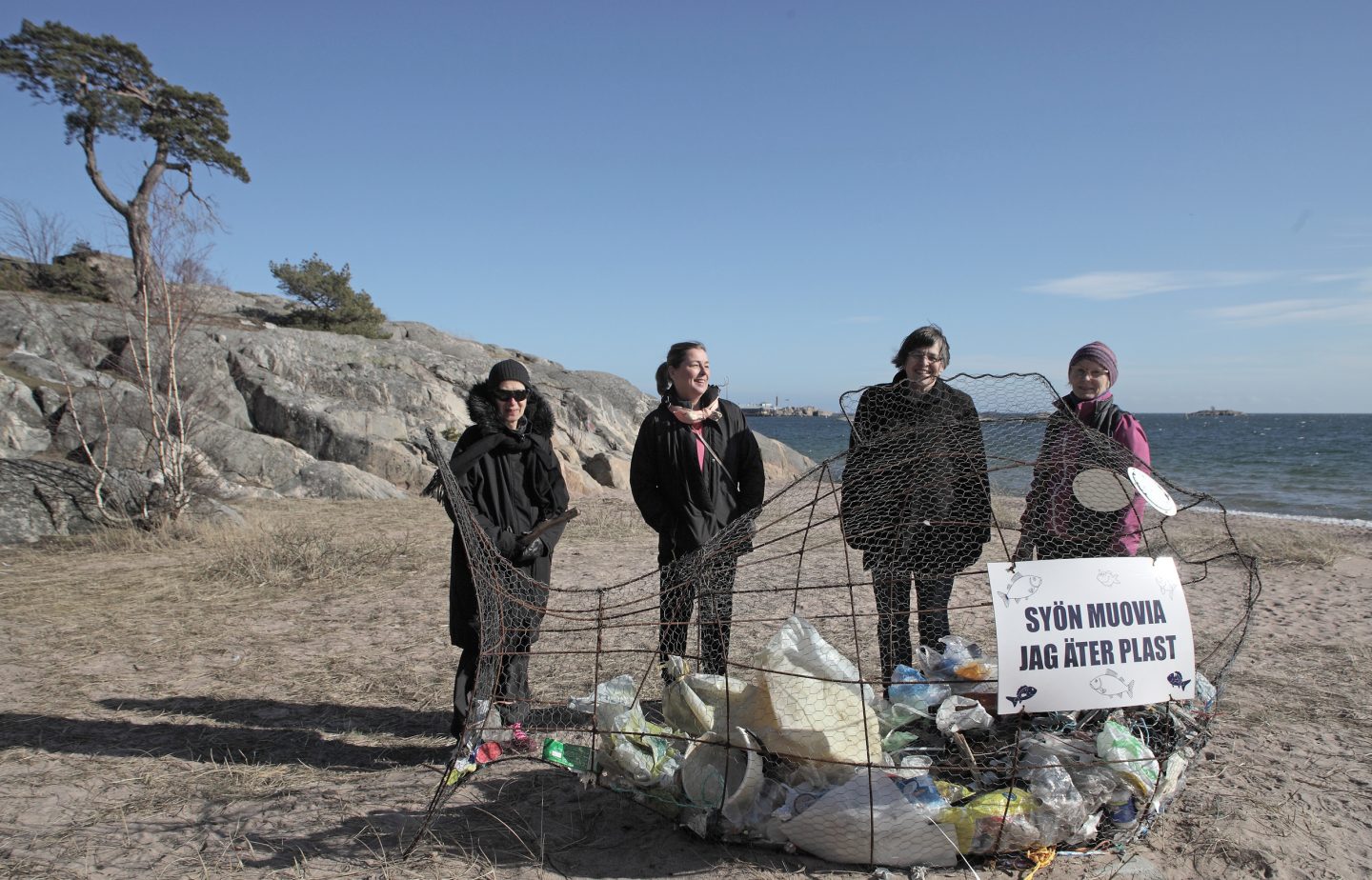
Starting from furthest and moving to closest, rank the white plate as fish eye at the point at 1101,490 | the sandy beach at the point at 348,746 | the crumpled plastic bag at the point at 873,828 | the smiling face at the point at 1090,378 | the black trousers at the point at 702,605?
the smiling face at the point at 1090,378 < the black trousers at the point at 702,605 < the white plate as fish eye at the point at 1101,490 < the sandy beach at the point at 348,746 < the crumpled plastic bag at the point at 873,828

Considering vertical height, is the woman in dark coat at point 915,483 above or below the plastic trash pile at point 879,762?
above

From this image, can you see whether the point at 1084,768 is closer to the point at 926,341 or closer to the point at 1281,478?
the point at 926,341

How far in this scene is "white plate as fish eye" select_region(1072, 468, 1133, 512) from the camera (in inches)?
123

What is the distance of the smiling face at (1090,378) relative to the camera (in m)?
3.43

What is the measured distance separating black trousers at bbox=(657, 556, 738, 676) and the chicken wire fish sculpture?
2 centimetres

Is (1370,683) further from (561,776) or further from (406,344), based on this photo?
(406,344)

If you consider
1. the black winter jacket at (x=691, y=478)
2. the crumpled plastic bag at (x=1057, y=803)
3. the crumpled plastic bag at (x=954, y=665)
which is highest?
the black winter jacket at (x=691, y=478)

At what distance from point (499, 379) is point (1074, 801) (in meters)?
2.73

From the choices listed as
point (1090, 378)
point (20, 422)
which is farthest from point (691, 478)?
point (20, 422)

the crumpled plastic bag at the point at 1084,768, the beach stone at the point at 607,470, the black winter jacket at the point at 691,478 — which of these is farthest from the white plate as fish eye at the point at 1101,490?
the beach stone at the point at 607,470

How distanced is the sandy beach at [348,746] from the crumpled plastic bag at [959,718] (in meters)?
0.51

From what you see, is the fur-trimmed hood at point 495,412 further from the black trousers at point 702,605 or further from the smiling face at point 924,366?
the smiling face at point 924,366

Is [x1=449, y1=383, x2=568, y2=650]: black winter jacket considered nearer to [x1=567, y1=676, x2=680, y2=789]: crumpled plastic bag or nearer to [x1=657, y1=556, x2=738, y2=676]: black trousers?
[x1=657, y1=556, x2=738, y2=676]: black trousers

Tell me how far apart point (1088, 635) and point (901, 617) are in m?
1.12
